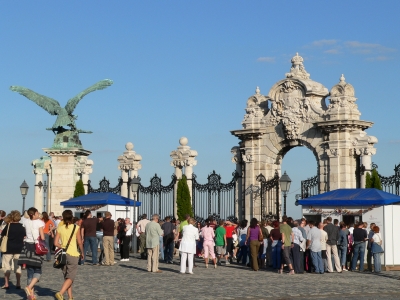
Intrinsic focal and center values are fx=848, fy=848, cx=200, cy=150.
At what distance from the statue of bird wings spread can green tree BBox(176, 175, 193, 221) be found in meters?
5.80

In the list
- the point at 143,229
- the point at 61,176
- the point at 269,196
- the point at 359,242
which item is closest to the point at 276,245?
the point at 359,242

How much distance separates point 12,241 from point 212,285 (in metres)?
4.45

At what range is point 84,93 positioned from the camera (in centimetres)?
3803

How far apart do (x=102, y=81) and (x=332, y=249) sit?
1804 centimetres

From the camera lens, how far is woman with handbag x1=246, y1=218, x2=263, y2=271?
78.8ft

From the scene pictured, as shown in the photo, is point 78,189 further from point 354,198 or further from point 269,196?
point 354,198

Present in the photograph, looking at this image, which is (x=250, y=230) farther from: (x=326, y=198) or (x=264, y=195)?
(x=264, y=195)

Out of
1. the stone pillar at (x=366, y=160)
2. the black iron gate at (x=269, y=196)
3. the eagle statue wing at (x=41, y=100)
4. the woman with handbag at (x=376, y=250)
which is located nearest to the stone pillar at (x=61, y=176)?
the eagle statue wing at (x=41, y=100)

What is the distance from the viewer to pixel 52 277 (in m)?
20.6

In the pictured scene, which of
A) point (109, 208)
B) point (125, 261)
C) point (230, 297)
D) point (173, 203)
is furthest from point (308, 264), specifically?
point (173, 203)

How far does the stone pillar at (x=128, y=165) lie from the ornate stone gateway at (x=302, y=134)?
540cm

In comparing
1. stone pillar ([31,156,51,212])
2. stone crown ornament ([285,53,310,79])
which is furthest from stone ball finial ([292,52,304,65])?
stone pillar ([31,156,51,212])

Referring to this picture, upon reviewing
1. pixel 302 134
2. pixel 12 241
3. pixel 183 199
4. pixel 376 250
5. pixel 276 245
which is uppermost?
pixel 302 134

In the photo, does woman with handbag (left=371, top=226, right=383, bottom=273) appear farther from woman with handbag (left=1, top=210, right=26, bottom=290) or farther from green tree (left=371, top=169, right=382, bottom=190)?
woman with handbag (left=1, top=210, right=26, bottom=290)
